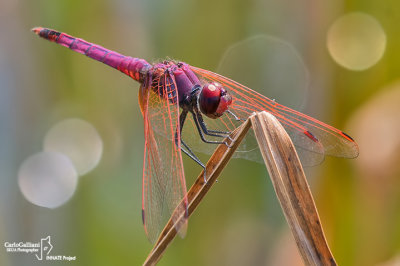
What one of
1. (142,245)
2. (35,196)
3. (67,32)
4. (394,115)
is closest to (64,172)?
(35,196)

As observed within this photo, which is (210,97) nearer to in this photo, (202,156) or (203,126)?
(203,126)

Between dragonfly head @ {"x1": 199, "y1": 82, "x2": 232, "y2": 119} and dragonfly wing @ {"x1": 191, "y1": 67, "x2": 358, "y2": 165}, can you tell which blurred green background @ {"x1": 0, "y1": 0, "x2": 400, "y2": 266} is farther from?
→ dragonfly head @ {"x1": 199, "y1": 82, "x2": 232, "y2": 119}

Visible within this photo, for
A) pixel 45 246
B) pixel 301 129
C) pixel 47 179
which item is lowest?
pixel 45 246

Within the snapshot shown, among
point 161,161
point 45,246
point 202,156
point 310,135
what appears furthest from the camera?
point 202,156

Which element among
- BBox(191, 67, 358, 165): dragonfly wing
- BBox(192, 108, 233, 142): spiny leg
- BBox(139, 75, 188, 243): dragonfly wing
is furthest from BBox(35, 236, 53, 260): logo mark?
BBox(191, 67, 358, 165): dragonfly wing

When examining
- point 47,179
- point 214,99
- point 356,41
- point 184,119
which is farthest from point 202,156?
point 356,41

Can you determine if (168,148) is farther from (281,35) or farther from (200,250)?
(281,35)
